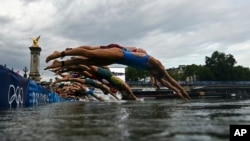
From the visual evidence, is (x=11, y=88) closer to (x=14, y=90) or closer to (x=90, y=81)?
(x=14, y=90)

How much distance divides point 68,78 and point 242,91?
126621 millimetres

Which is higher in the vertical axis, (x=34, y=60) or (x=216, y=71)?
(x=34, y=60)

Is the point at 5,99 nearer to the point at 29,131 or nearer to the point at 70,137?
the point at 29,131

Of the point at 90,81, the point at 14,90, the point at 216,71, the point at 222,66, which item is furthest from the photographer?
the point at 216,71

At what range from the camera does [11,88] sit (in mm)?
18656

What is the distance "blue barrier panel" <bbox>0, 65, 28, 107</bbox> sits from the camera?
1725 cm

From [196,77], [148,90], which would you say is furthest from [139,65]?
[196,77]

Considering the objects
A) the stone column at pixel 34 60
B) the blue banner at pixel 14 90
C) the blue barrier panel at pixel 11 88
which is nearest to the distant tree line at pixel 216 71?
the stone column at pixel 34 60

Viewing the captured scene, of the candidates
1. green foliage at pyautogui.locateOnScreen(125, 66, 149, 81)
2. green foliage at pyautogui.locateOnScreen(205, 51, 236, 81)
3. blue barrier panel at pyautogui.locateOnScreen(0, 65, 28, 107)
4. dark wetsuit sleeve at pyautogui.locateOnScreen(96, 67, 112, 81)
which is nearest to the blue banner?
blue barrier panel at pyautogui.locateOnScreen(0, 65, 28, 107)

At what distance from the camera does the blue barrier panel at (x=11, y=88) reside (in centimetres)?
1725

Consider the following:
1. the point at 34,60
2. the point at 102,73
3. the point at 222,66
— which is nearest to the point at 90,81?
the point at 102,73

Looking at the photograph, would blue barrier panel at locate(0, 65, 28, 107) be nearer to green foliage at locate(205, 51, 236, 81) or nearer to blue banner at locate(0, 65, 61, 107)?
blue banner at locate(0, 65, 61, 107)

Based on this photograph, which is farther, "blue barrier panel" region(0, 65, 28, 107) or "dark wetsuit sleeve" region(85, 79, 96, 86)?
"dark wetsuit sleeve" region(85, 79, 96, 86)

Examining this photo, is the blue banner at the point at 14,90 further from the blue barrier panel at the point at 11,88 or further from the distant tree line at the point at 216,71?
the distant tree line at the point at 216,71
